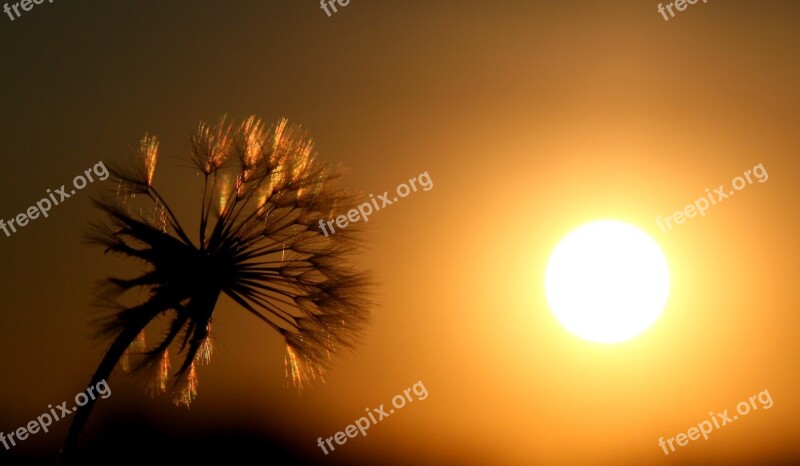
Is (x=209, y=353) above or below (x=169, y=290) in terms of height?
below

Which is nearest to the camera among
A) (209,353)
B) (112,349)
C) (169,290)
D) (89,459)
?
(112,349)

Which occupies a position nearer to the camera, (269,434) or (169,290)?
(169,290)

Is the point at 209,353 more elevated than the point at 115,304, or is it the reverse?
the point at 115,304

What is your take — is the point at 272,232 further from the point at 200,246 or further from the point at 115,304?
the point at 115,304

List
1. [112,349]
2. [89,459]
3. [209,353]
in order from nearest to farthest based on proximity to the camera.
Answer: [112,349] → [209,353] → [89,459]

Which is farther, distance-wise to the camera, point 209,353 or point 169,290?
point 209,353

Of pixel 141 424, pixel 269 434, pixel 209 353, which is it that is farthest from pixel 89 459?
pixel 209 353

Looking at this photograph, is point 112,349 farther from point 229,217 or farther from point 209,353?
point 229,217

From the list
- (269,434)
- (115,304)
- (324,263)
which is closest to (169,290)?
(115,304)

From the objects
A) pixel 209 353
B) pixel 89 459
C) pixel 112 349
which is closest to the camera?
pixel 112 349
